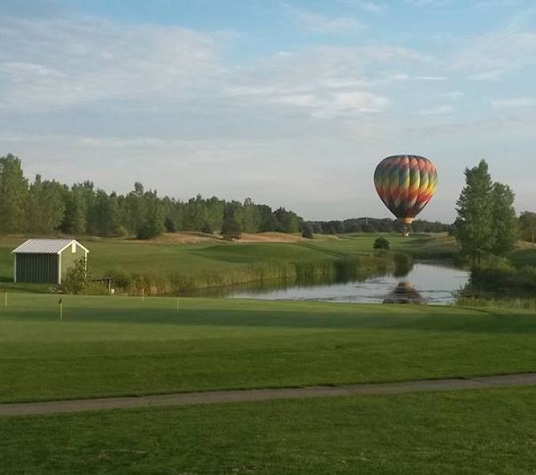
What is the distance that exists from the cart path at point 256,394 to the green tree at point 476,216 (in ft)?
249

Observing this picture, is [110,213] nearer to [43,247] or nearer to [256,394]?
[43,247]

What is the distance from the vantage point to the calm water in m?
55.6

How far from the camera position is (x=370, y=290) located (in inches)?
2532

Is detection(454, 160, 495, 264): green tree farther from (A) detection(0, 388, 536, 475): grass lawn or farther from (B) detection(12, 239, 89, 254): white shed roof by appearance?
(A) detection(0, 388, 536, 475): grass lawn

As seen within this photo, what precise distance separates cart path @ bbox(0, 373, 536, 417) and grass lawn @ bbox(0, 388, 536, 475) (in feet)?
1.93

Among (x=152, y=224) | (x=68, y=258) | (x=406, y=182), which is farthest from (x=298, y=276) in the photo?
(x=152, y=224)

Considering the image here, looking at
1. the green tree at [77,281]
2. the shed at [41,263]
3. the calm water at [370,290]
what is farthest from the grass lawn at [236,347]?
the calm water at [370,290]

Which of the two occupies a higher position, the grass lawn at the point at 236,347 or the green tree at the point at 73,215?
the green tree at the point at 73,215

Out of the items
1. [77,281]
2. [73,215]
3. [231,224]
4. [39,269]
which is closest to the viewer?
[77,281]

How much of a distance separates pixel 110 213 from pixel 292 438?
118m

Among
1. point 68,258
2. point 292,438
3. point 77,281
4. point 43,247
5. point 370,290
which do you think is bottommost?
point 370,290

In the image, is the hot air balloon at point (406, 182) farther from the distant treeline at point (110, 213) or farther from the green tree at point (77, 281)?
the distant treeline at point (110, 213)

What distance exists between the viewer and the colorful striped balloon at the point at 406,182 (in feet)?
218

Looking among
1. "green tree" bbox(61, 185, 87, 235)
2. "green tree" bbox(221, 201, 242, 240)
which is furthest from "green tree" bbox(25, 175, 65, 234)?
"green tree" bbox(221, 201, 242, 240)
